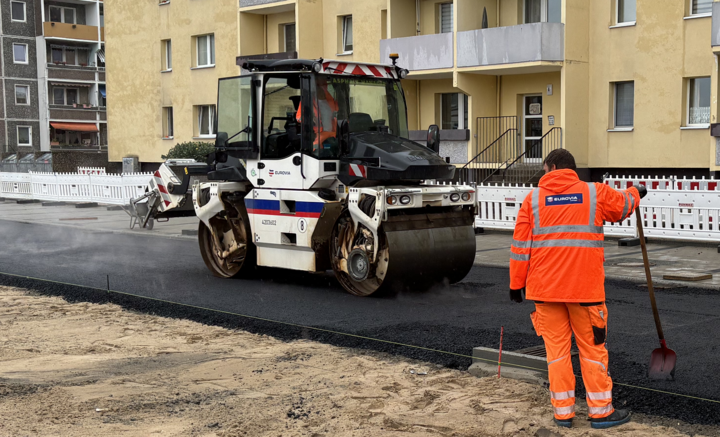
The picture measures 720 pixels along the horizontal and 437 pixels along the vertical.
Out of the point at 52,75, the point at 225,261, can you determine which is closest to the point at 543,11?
the point at 225,261

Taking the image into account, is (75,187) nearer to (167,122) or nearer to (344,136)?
(167,122)

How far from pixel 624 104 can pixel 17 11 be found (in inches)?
1900

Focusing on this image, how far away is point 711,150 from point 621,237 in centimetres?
517

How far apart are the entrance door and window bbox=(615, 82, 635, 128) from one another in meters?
2.14

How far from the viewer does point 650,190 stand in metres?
16.2

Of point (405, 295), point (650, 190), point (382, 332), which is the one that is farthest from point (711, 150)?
point (382, 332)

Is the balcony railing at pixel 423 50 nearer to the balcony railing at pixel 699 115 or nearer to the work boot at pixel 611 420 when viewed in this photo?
the balcony railing at pixel 699 115

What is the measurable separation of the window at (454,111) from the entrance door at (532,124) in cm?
205

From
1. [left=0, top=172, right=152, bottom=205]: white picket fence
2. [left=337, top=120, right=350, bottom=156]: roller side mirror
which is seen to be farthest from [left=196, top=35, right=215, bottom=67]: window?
[left=337, top=120, right=350, bottom=156]: roller side mirror

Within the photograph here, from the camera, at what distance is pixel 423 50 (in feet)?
83.1

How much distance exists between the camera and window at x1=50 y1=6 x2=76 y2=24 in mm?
62062

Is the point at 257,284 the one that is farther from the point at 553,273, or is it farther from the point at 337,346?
the point at 553,273

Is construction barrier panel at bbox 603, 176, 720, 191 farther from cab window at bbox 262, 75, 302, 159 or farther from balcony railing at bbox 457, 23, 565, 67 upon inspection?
cab window at bbox 262, 75, 302, 159

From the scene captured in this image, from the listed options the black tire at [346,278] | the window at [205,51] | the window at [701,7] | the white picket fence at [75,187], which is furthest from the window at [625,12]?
the window at [205,51]
